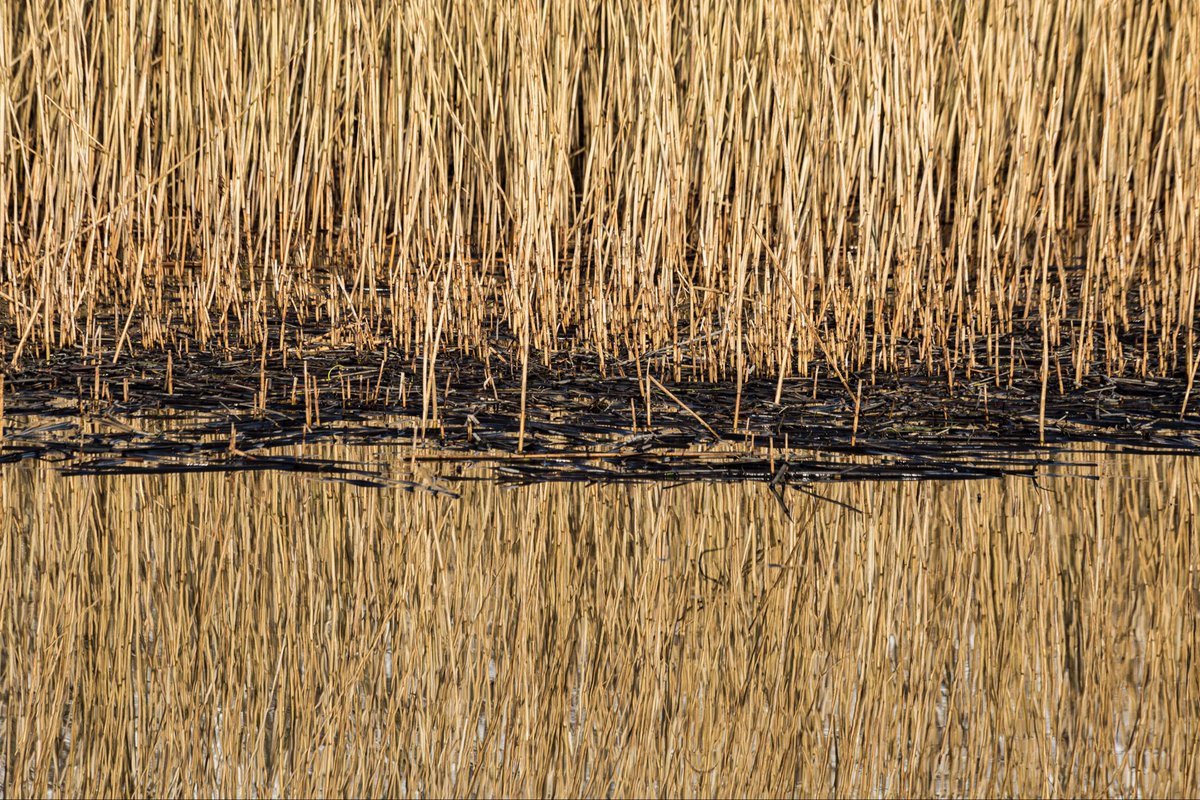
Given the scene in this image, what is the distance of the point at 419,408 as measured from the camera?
9.38ft

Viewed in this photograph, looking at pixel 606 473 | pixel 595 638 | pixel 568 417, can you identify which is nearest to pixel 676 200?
pixel 568 417

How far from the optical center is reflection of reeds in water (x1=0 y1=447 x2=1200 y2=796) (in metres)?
1.45

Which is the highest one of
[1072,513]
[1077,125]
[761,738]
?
[1077,125]

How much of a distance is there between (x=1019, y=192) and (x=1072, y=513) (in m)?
1.56

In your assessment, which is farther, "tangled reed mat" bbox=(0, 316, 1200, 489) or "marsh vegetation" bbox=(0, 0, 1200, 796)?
"tangled reed mat" bbox=(0, 316, 1200, 489)

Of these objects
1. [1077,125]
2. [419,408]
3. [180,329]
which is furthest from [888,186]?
[1077,125]

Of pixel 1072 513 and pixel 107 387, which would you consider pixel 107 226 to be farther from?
pixel 1072 513

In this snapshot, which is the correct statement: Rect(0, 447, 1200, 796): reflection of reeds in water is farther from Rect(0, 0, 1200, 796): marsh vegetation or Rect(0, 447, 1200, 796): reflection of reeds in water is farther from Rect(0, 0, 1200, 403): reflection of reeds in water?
Rect(0, 0, 1200, 403): reflection of reeds in water

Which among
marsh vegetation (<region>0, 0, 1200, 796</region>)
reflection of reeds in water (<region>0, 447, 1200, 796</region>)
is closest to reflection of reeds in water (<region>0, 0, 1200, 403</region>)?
marsh vegetation (<region>0, 0, 1200, 796</region>)

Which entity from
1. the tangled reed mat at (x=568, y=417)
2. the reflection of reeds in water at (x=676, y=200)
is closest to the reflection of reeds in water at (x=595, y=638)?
the tangled reed mat at (x=568, y=417)

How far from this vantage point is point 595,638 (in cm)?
176

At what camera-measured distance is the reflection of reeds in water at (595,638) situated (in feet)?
4.77

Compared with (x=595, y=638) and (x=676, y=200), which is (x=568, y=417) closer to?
(x=676, y=200)

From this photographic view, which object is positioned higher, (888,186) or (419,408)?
(888,186)
